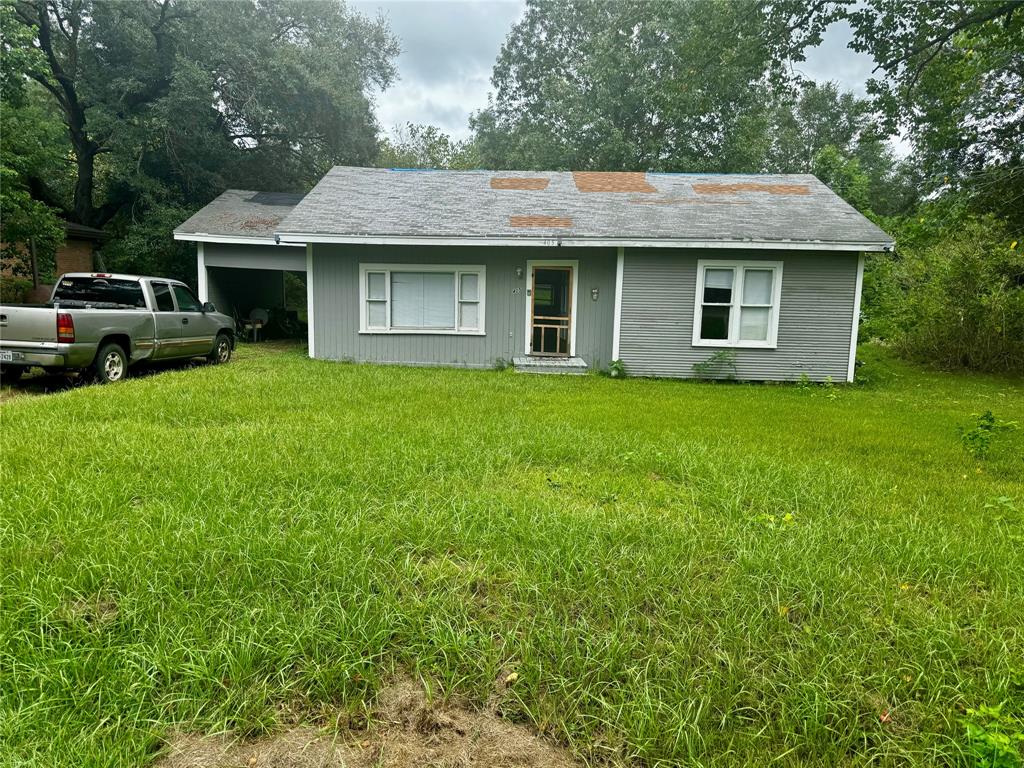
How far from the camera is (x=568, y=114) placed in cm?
2664

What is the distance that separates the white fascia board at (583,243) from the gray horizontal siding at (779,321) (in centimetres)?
39

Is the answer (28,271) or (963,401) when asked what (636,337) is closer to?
(963,401)

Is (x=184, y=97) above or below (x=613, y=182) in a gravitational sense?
above

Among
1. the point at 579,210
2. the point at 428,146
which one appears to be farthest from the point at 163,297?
the point at 428,146

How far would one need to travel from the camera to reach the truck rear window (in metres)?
8.75

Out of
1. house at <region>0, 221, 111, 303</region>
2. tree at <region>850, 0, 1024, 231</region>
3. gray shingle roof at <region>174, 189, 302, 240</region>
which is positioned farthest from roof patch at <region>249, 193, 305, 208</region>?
tree at <region>850, 0, 1024, 231</region>

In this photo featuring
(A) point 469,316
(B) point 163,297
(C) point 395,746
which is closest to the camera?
(C) point 395,746

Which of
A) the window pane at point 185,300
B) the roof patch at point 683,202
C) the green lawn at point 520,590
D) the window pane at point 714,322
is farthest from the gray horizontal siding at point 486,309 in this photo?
the green lawn at point 520,590

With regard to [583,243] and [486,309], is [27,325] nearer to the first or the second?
[486,309]

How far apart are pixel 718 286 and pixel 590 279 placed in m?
2.56

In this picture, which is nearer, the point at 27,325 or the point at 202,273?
the point at 27,325

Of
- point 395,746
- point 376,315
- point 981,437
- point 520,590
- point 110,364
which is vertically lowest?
point 395,746

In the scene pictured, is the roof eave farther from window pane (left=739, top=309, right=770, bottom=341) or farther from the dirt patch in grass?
the dirt patch in grass

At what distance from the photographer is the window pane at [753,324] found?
11578 millimetres
